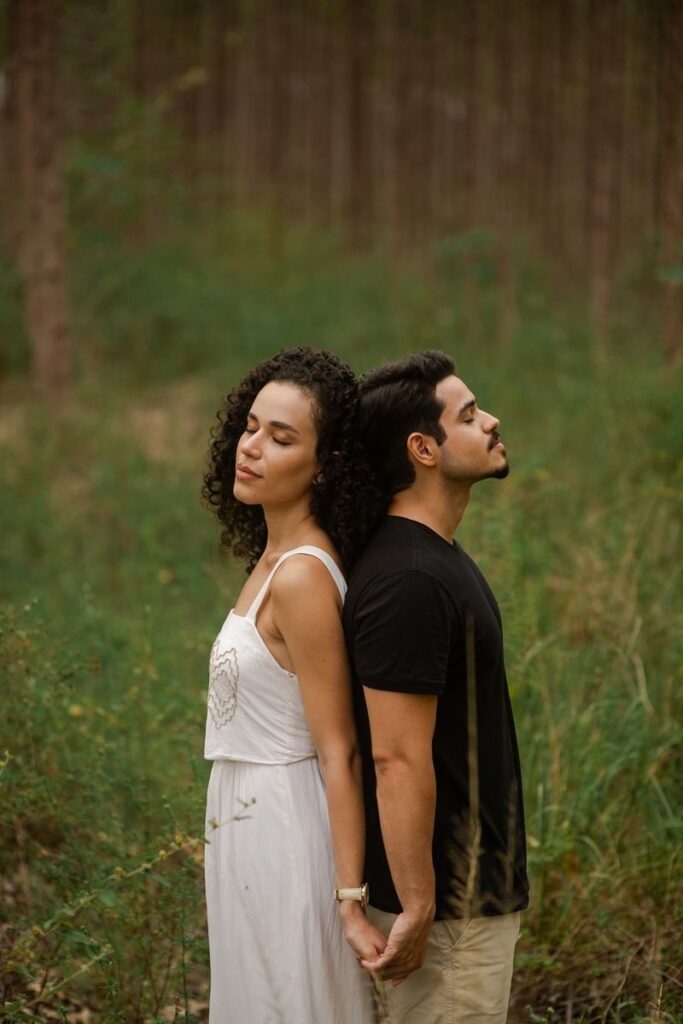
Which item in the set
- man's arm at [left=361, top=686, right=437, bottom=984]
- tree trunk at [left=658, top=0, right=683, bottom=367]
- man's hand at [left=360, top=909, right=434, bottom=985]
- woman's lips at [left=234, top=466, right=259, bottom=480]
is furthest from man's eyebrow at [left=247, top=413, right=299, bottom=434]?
tree trunk at [left=658, top=0, right=683, bottom=367]

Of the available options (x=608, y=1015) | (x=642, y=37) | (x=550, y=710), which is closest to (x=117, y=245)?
(x=642, y=37)

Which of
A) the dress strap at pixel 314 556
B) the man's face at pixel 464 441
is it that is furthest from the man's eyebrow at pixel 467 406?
the dress strap at pixel 314 556

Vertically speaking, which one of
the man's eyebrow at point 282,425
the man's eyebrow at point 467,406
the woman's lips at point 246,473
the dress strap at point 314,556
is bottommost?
the dress strap at point 314,556

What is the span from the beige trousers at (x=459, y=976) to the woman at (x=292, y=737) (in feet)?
0.40

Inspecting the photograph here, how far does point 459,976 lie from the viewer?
8.23 ft

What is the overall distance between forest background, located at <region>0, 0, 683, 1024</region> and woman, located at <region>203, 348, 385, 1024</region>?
21 cm

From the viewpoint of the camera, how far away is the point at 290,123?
61.8 feet

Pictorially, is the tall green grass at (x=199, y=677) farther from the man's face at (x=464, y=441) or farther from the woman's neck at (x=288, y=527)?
the man's face at (x=464, y=441)

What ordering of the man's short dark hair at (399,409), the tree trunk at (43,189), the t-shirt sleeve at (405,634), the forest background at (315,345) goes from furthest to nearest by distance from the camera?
Answer: the tree trunk at (43,189), the forest background at (315,345), the man's short dark hair at (399,409), the t-shirt sleeve at (405,634)

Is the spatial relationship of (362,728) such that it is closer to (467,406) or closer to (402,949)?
(402,949)

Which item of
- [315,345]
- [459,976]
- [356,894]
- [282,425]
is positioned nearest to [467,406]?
[282,425]

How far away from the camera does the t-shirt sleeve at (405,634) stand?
2.34m

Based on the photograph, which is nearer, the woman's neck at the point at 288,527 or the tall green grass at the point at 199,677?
the woman's neck at the point at 288,527

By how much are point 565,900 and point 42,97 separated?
8.24 meters
